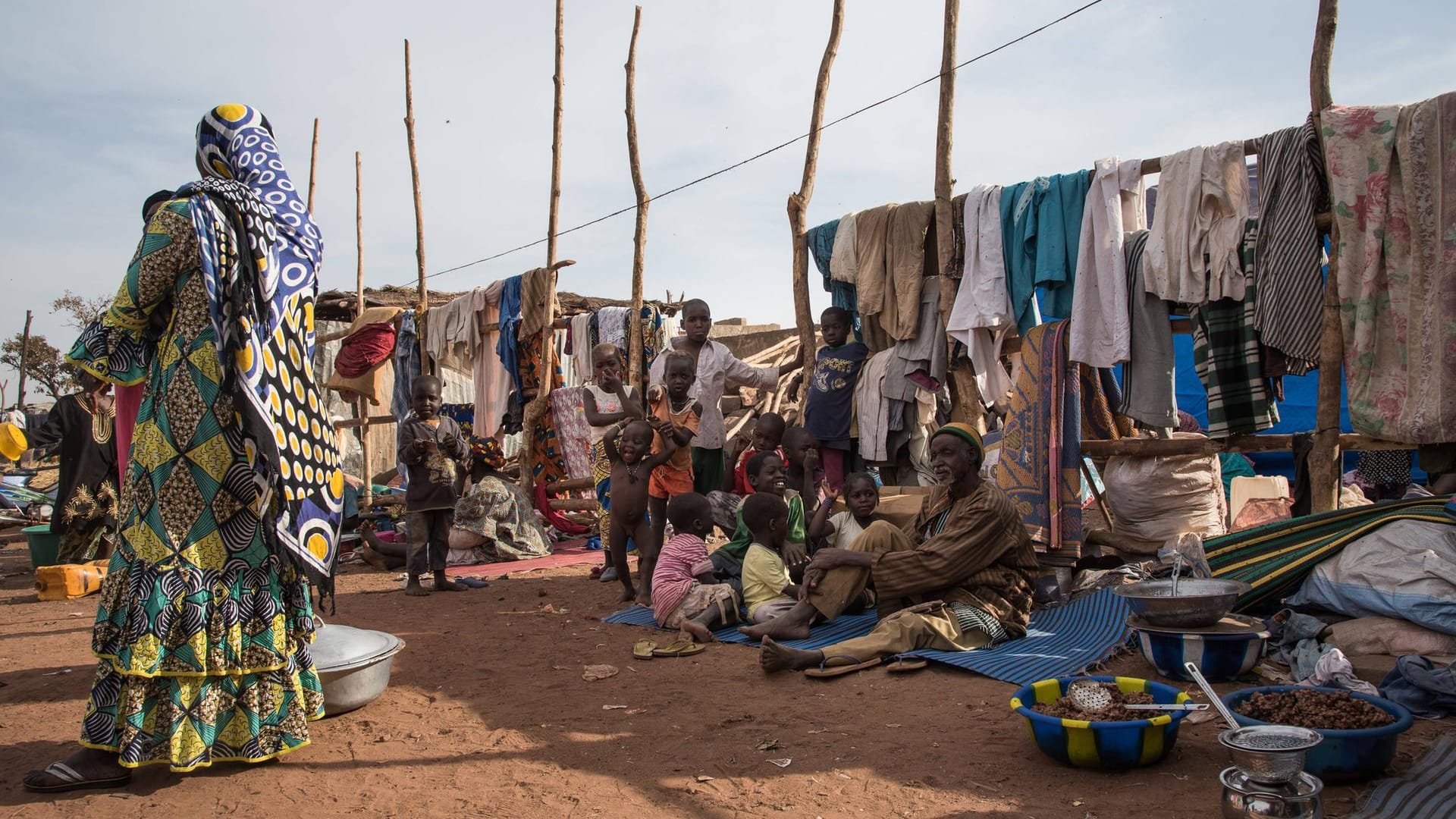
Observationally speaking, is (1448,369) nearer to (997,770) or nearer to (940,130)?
(997,770)

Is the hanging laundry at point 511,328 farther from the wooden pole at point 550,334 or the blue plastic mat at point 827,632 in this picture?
the blue plastic mat at point 827,632

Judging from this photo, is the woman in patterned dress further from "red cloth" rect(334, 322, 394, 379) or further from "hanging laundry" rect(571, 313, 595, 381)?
"red cloth" rect(334, 322, 394, 379)

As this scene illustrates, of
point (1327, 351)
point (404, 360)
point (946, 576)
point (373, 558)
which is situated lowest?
point (373, 558)

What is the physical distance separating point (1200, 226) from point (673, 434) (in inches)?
126

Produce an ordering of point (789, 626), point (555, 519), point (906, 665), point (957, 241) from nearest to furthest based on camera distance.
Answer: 1. point (906, 665)
2. point (789, 626)
3. point (957, 241)
4. point (555, 519)

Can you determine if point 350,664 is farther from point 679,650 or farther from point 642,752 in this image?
point 679,650

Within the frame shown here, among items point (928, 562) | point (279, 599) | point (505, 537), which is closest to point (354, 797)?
point (279, 599)

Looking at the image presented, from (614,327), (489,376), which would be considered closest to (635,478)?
(614,327)

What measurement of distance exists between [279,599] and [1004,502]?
309 cm

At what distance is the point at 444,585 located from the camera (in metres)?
7.35

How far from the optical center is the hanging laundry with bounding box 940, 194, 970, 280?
6.32 meters

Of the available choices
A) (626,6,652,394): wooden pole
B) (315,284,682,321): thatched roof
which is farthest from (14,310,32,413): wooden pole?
(626,6,652,394): wooden pole

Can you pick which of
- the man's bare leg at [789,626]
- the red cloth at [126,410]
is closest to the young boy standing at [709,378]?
the man's bare leg at [789,626]

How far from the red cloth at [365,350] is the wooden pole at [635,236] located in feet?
10.8
